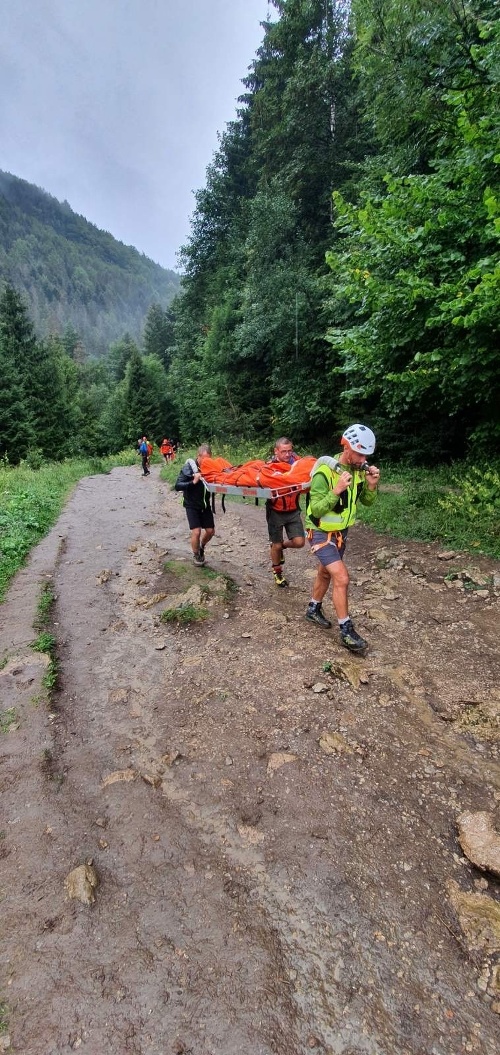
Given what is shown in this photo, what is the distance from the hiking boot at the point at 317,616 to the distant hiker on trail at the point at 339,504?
0.56 meters

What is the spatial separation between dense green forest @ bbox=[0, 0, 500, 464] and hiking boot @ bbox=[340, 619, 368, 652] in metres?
4.67

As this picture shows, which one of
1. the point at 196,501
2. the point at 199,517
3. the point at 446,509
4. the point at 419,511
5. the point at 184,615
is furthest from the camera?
the point at 419,511

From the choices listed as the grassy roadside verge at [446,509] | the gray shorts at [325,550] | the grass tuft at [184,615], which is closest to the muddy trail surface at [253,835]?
the grass tuft at [184,615]

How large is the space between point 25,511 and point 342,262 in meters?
9.68

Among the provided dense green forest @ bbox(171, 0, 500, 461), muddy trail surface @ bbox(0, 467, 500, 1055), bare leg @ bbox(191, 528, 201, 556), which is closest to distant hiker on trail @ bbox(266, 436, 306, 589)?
muddy trail surface @ bbox(0, 467, 500, 1055)

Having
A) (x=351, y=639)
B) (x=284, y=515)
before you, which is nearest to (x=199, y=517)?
(x=284, y=515)

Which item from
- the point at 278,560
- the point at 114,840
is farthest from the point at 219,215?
the point at 114,840

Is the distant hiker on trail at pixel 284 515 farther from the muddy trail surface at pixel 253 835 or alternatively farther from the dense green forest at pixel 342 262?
the dense green forest at pixel 342 262

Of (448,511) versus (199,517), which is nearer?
(199,517)

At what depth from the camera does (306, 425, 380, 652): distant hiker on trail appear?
446 cm

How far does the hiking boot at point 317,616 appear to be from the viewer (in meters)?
5.34

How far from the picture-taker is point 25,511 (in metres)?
11.9

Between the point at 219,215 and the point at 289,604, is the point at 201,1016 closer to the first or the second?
the point at 289,604

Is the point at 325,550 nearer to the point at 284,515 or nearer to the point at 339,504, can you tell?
the point at 339,504
